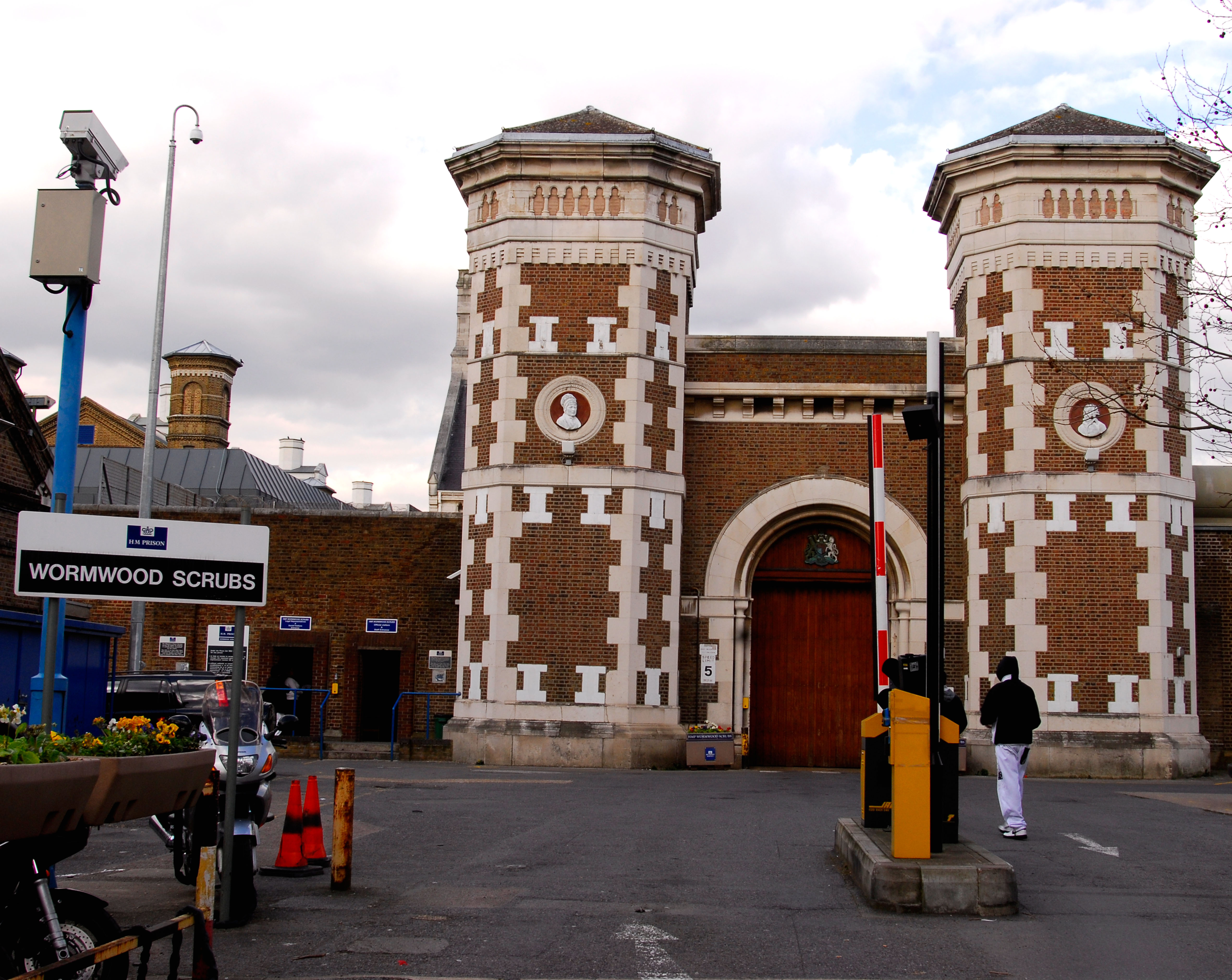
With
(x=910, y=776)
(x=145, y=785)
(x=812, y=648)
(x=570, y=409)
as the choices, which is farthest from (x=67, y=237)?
(x=812, y=648)

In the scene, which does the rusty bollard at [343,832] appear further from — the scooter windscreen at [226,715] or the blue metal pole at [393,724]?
the blue metal pole at [393,724]

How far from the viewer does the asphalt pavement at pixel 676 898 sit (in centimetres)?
687

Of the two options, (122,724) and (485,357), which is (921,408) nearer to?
(122,724)

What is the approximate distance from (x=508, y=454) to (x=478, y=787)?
20.9 ft

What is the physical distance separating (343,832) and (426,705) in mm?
14372

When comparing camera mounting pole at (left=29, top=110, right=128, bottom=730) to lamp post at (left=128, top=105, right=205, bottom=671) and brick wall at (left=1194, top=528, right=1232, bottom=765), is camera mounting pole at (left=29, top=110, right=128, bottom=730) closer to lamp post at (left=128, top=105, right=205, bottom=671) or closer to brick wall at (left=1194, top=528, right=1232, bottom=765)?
lamp post at (left=128, top=105, right=205, bottom=671)

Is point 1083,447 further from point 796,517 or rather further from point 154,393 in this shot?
point 154,393

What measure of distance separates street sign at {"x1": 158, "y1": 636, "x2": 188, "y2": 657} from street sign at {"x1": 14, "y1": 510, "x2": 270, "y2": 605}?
17.2 m

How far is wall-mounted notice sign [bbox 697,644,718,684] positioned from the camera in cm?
2141

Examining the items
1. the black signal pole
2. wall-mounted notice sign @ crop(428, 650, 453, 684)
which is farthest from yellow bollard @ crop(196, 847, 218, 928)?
wall-mounted notice sign @ crop(428, 650, 453, 684)

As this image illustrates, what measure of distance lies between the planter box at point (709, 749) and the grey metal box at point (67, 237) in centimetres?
1266

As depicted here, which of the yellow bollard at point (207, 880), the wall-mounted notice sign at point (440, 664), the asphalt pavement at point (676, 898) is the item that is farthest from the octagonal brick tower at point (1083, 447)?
the yellow bollard at point (207, 880)

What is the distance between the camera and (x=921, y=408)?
9602 mm

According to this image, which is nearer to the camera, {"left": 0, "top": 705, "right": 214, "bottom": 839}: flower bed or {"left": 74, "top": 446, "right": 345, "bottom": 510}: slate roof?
{"left": 0, "top": 705, "right": 214, "bottom": 839}: flower bed
